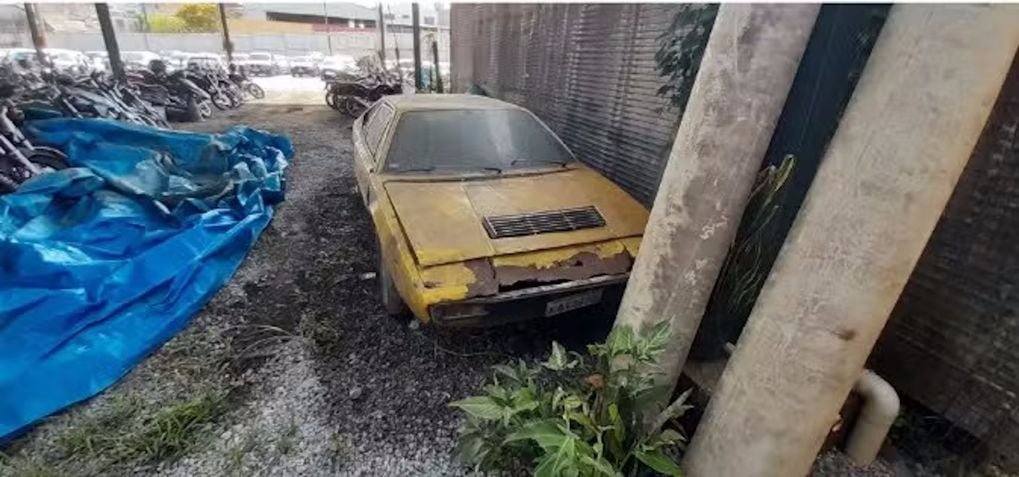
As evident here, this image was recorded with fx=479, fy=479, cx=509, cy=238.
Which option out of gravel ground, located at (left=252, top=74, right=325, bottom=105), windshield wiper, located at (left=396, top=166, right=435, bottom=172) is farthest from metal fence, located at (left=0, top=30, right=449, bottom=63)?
windshield wiper, located at (left=396, top=166, right=435, bottom=172)

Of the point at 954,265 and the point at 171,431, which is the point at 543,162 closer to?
the point at 954,265

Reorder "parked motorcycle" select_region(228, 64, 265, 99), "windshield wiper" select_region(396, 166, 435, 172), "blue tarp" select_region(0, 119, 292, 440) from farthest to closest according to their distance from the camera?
"parked motorcycle" select_region(228, 64, 265, 99) < "windshield wiper" select_region(396, 166, 435, 172) < "blue tarp" select_region(0, 119, 292, 440)

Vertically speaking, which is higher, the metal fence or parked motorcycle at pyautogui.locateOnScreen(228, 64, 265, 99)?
the metal fence

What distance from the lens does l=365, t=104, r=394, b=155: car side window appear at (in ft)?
12.8

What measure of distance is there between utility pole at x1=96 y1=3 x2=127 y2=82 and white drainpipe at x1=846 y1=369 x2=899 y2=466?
42.3ft

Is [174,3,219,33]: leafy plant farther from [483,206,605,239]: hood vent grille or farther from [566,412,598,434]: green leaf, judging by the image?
[566,412,598,434]: green leaf

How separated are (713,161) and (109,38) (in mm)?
12720

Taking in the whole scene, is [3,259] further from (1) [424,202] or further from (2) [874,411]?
(2) [874,411]

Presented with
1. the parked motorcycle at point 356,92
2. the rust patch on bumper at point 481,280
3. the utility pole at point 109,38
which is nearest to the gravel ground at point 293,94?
the parked motorcycle at point 356,92

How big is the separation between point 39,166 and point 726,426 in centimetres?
637

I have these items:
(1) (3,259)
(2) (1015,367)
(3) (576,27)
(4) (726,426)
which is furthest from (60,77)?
(2) (1015,367)

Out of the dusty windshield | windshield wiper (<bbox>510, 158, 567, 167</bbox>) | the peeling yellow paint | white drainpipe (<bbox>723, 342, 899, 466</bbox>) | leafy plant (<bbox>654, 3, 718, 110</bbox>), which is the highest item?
leafy plant (<bbox>654, 3, 718, 110</bbox>)

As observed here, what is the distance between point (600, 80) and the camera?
4.61 metres

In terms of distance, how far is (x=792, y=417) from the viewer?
1.67 m
